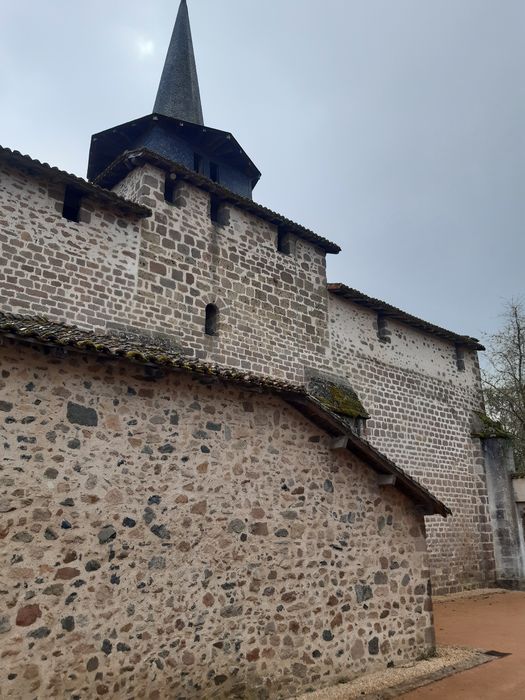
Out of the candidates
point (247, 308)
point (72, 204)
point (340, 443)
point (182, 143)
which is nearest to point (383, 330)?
point (247, 308)

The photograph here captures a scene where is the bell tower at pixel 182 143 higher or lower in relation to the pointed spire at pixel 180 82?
lower

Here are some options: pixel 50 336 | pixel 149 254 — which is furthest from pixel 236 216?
pixel 50 336

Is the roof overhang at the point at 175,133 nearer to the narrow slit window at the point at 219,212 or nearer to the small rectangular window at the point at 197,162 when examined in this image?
the small rectangular window at the point at 197,162

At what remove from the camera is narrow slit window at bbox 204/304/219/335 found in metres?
9.95

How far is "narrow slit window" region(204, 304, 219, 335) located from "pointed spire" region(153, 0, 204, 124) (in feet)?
25.9

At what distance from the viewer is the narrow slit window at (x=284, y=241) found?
38.9ft

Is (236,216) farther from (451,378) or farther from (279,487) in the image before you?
(451,378)

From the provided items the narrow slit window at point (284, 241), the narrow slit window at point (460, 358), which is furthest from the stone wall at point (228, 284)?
the narrow slit window at point (460, 358)

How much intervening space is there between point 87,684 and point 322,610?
2532 mm

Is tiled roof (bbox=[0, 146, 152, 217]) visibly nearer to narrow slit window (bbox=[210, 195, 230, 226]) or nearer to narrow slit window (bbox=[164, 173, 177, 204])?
narrow slit window (bbox=[164, 173, 177, 204])

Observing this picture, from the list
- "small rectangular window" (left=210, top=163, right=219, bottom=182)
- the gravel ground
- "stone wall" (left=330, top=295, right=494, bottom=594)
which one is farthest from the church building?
"small rectangular window" (left=210, top=163, right=219, bottom=182)

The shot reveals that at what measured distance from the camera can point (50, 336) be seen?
14.4ft

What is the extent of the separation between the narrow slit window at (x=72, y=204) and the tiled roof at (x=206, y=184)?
1.43 m

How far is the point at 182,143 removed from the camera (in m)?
13.3
